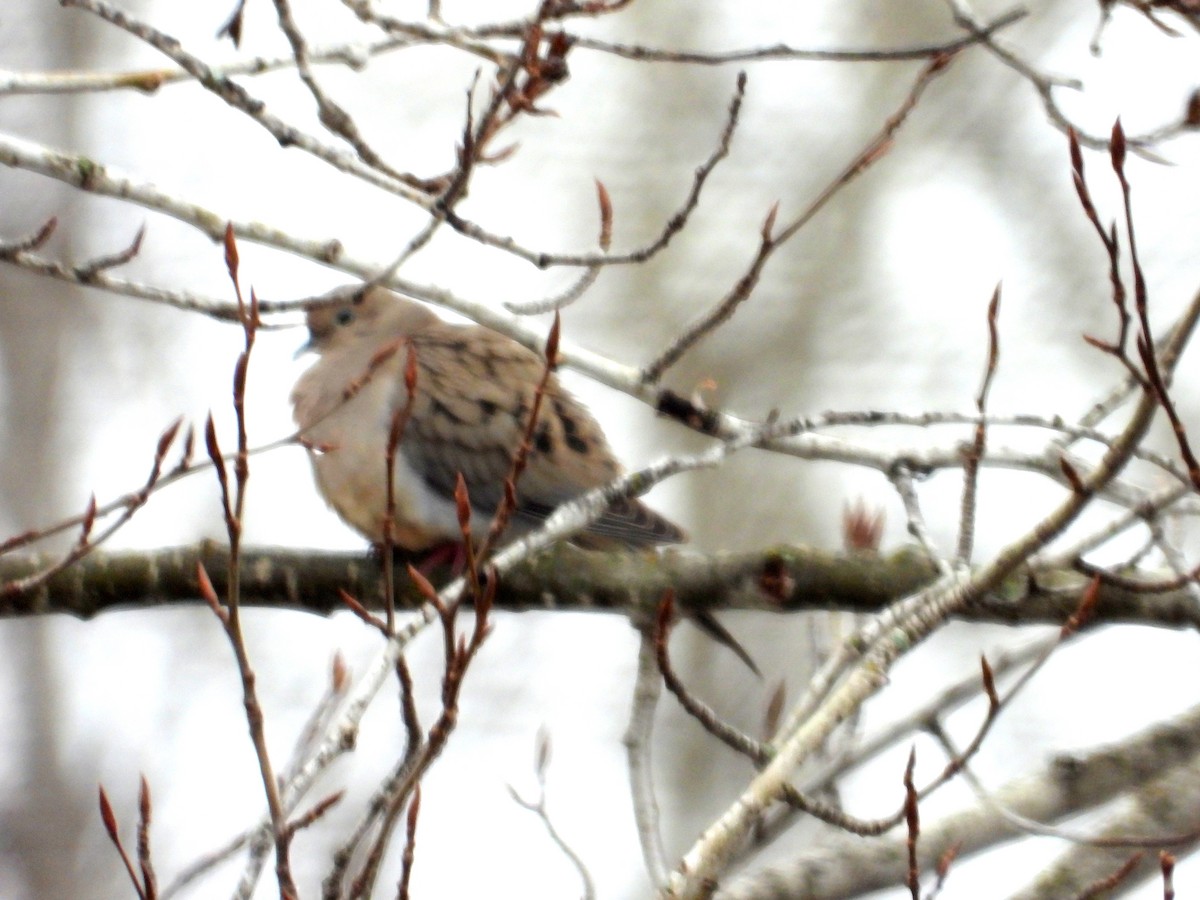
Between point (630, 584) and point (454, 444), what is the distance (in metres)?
1.40

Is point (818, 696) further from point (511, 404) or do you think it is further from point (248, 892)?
point (511, 404)

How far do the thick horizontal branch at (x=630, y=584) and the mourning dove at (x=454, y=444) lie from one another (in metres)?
0.79

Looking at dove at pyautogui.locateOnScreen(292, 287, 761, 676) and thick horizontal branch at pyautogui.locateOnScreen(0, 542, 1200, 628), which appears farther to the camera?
dove at pyautogui.locateOnScreen(292, 287, 761, 676)

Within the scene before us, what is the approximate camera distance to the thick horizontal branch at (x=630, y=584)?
3.64 meters

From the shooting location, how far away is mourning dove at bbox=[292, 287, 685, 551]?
4859mm

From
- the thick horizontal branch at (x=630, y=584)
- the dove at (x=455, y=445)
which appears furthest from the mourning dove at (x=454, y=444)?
the thick horizontal branch at (x=630, y=584)

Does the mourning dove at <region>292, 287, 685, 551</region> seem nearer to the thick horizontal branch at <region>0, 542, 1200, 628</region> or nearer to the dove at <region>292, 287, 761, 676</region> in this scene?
the dove at <region>292, 287, 761, 676</region>

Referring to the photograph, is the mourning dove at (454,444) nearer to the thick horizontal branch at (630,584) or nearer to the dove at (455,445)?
the dove at (455,445)

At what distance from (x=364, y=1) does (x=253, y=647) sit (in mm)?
6700

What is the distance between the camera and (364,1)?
3.38 meters

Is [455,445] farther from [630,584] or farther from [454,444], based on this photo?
[630,584]

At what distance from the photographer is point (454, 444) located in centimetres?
505

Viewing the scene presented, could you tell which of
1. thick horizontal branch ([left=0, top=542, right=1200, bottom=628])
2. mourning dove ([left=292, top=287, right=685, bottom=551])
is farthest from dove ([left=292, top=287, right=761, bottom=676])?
thick horizontal branch ([left=0, top=542, right=1200, bottom=628])

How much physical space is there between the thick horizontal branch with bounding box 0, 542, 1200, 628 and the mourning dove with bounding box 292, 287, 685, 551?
79cm
